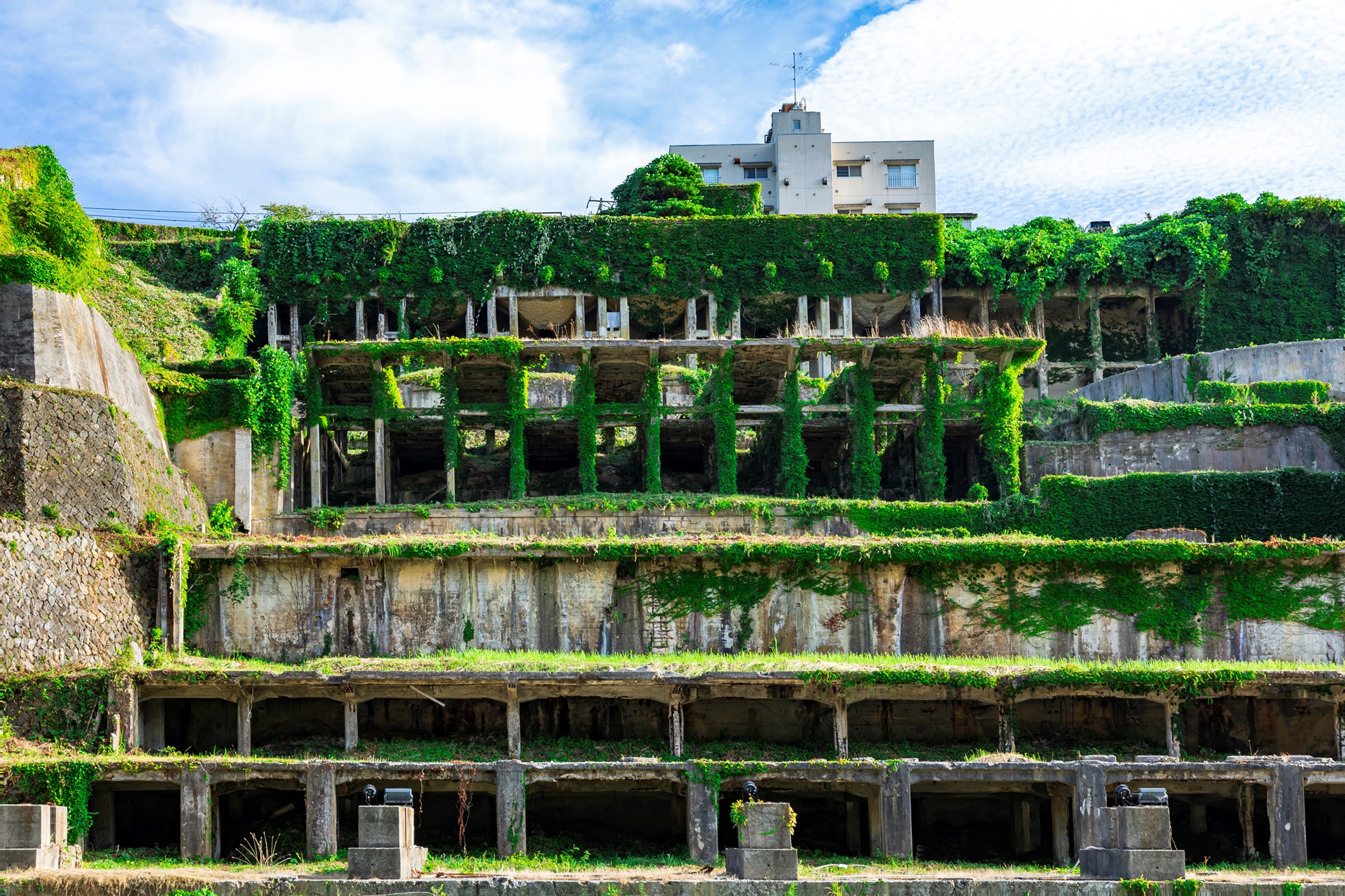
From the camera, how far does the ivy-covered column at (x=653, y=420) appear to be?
41.5 meters

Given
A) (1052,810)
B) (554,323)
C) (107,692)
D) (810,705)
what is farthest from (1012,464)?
(107,692)

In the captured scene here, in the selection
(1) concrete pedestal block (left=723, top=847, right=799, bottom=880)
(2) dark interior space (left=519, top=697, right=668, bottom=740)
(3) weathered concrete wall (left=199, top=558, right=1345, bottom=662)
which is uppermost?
(3) weathered concrete wall (left=199, top=558, right=1345, bottom=662)

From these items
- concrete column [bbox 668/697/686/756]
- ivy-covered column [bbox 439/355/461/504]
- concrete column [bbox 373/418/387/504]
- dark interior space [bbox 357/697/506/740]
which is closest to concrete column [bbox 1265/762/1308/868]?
concrete column [bbox 668/697/686/756]

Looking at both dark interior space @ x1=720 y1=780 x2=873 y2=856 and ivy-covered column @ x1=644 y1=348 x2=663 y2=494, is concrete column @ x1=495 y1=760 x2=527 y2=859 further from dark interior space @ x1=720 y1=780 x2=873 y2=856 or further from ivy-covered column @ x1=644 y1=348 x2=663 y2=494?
ivy-covered column @ x1=644 y1=348 x2=663 y2=494

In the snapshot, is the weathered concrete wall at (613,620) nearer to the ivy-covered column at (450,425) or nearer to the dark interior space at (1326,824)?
the dark interior space at (1326,824)

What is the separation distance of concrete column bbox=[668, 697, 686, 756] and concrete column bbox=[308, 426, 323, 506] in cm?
1619

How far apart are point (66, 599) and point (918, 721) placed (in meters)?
20.6

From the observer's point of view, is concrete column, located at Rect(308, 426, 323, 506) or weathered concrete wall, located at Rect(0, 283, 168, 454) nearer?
weathered concrete wall, located at Rect(0, 283, 168, 454)

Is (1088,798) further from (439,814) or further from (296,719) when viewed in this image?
(296,719)

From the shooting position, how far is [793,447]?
41.6m

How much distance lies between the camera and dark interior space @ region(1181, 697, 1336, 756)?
31.5 meters

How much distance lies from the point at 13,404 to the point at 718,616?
17854 mm

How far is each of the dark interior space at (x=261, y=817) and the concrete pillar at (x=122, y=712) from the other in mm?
2391

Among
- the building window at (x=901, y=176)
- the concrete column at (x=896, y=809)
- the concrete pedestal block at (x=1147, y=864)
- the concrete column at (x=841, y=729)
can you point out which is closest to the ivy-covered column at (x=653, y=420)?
the concrete column at (x=841, y=729)
